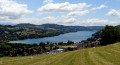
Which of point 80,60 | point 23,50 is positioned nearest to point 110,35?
point 80,60

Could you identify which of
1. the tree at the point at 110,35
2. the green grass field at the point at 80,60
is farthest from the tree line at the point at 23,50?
the green grass field at the point at 80,60

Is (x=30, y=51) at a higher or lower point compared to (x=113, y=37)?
lower

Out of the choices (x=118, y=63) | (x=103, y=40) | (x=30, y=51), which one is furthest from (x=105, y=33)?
(x=30, y=51)

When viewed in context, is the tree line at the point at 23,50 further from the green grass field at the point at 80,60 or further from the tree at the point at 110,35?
the green grass field at the point at 80,60

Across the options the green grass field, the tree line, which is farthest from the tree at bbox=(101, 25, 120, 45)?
the tree line

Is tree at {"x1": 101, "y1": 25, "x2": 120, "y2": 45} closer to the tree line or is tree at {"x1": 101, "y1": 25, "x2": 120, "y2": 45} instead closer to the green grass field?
the green grass field

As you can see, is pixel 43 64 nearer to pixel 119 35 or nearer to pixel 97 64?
pixel 97 64

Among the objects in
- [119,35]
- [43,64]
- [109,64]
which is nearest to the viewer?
[109,64]

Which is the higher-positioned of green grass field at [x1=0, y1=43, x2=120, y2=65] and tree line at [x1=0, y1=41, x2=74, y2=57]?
green grass field at [x1=0, y1=43, x2=120, y2=65]

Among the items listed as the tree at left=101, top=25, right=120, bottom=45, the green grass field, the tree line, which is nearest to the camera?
the green grass field

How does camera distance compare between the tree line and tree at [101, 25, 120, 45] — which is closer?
tree at [101, 25, 120, 45]

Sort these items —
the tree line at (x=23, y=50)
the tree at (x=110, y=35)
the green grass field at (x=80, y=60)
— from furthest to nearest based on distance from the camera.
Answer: the tree line at (x=23, y=50), the tree at (x=110, y=35), the green grass field at (x=80, y=60)
